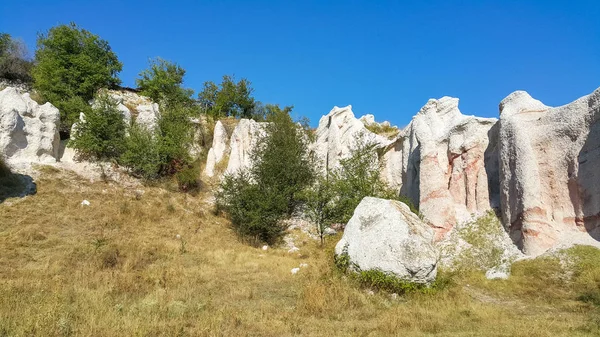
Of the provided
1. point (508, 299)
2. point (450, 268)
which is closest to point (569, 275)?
point (508, 299)

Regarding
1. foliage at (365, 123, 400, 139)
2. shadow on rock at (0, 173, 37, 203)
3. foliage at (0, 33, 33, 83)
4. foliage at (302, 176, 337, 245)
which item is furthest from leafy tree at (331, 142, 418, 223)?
foliage at (0, 33, 33, 83)

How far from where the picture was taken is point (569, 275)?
43.7ft

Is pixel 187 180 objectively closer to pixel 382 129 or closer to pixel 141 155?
pixel 141 155

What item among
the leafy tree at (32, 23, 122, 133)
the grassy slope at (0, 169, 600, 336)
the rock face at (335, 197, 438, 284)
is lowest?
the grassy slope at (0, 169, 600, 336)

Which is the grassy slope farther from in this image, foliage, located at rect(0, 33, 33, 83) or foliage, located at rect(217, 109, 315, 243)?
→ foliage, located at rect(0, 33, 33, 83)

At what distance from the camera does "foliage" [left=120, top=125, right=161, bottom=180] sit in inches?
1110

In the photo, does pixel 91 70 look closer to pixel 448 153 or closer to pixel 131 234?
pixel 131 234

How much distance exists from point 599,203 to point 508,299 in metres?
4.97

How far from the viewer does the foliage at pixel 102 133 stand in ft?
91.7

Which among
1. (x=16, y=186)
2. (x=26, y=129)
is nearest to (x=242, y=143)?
(x=26, y=129)

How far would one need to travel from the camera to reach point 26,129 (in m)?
25.4

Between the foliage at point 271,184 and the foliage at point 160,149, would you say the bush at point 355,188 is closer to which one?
the foliage at point 271,184

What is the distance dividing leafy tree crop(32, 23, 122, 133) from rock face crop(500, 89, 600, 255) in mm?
30920

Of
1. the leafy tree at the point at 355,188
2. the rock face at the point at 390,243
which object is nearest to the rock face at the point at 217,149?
the leafy tree at the point at 355,188
